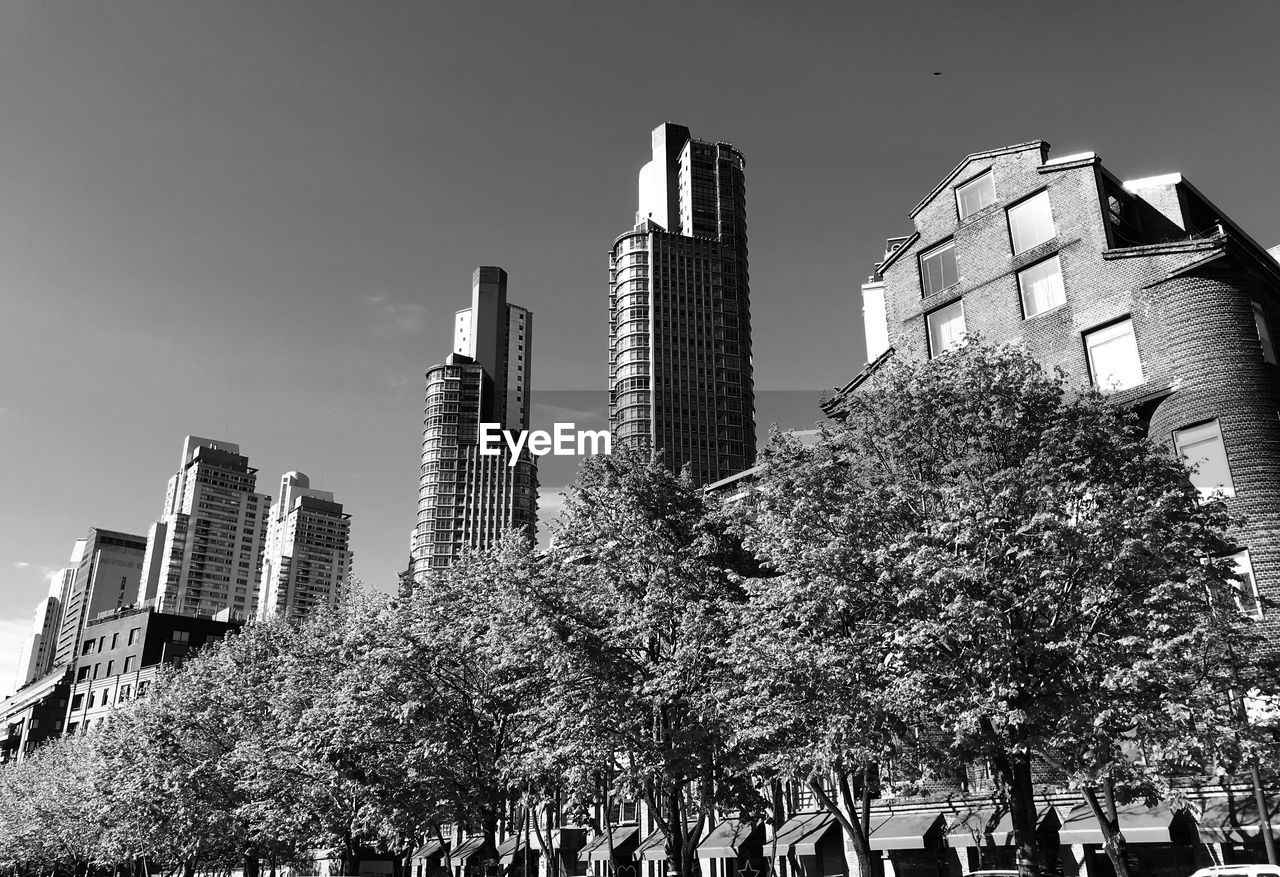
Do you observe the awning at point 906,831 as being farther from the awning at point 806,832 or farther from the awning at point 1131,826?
the awning at point 1131,826

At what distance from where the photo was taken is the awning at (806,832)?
3734 centimetres

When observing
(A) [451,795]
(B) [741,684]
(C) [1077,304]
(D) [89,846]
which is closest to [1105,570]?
(B) [741,684]

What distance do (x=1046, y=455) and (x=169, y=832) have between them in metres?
48.2

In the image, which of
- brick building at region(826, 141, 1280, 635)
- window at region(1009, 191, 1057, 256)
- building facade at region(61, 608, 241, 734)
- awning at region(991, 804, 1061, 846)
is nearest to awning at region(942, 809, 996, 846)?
awning at region(991, 804, 1061, 846)

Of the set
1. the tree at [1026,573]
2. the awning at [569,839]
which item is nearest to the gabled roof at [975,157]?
the tree at [1026,573]

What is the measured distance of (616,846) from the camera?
48.8 m

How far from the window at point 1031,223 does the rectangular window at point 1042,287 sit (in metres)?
1.00

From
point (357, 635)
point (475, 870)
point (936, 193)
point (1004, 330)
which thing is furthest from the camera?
point (475, 870)

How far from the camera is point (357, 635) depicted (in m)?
37.0

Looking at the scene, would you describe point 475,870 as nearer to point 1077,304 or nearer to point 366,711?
point 366,711

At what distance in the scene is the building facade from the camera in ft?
403

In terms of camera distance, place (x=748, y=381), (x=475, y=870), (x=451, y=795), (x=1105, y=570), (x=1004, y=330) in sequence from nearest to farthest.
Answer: (x=1105, y=570)
(x=451, y=795)
(x=1004, y=330)
(x=475, y=870)
(x=748, y=381)

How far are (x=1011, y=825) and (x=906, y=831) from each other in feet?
12.8

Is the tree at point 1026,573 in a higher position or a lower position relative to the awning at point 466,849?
higher
